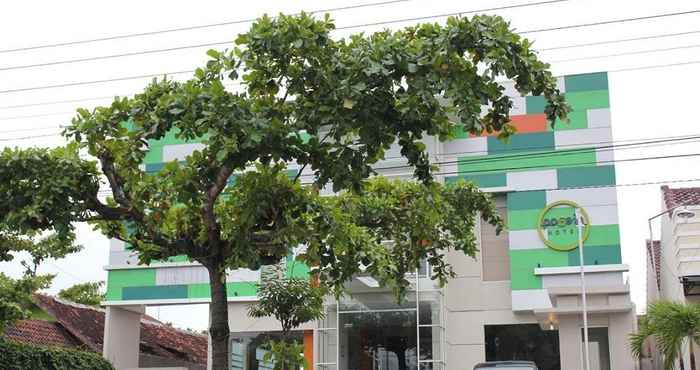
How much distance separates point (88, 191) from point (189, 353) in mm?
25352

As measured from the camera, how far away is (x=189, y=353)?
33500 mm

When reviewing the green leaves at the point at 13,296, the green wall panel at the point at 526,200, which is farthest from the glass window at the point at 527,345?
the green leaves at the point at 13,296

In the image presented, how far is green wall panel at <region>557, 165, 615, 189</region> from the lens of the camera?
23.7m

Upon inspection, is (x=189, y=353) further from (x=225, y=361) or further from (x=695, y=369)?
(x=225, y=361)

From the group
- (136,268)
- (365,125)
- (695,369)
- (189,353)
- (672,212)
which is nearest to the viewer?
(365,125)

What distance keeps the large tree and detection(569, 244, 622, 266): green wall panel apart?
48.1ft

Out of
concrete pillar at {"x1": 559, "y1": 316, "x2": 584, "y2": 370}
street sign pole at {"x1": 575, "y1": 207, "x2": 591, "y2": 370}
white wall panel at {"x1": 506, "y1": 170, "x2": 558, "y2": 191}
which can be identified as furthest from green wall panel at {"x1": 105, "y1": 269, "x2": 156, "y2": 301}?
street sign pole at {"x1": 575, "y1": 207, "x2": 591, "y2": 370}

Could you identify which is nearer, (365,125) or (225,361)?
(365,125)

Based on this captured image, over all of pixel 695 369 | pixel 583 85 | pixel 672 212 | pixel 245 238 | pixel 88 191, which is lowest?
pixel 695 369

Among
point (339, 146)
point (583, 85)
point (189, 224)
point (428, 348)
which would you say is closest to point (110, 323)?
point (428, 348)

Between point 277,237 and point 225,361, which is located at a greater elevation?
point 277,237

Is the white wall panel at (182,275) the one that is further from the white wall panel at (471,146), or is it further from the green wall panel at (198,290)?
the white wall panel at (471,146)

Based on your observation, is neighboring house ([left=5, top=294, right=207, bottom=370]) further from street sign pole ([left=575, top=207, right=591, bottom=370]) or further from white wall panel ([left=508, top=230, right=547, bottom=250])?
street sign pole ([left=575, top=207, right=591, bottom=370])

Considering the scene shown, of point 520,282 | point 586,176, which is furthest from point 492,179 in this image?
point 520,282
